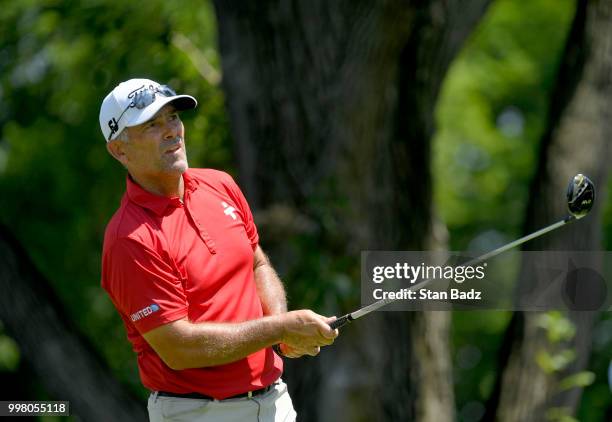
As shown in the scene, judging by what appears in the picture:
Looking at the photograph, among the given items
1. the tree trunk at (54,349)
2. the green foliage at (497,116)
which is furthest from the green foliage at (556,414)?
the green foliage at (497,116)

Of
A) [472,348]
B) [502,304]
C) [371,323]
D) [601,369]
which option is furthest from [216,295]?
[472,348]

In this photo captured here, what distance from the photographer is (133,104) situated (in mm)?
3814

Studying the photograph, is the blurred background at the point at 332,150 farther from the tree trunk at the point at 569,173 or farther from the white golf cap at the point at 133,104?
the white golf cap at the point at 133,104

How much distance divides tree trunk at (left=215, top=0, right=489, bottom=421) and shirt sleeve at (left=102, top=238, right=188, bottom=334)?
2230mm

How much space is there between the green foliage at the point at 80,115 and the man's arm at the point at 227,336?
321cm

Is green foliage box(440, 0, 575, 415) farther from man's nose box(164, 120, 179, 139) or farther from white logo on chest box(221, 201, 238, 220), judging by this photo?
man's nose box(164, 120, 179, 139)

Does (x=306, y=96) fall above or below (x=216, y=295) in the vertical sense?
above

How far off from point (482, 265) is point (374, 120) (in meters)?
1.17

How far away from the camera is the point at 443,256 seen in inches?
244

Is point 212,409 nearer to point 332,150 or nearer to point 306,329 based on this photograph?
point 306,329

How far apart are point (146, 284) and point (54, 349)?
116 inches

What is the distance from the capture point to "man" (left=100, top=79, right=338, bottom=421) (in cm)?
366

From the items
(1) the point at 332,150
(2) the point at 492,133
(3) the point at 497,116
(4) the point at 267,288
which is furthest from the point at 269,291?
(3) the point at 497,116

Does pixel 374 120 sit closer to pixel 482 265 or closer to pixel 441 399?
pixel 482 265
